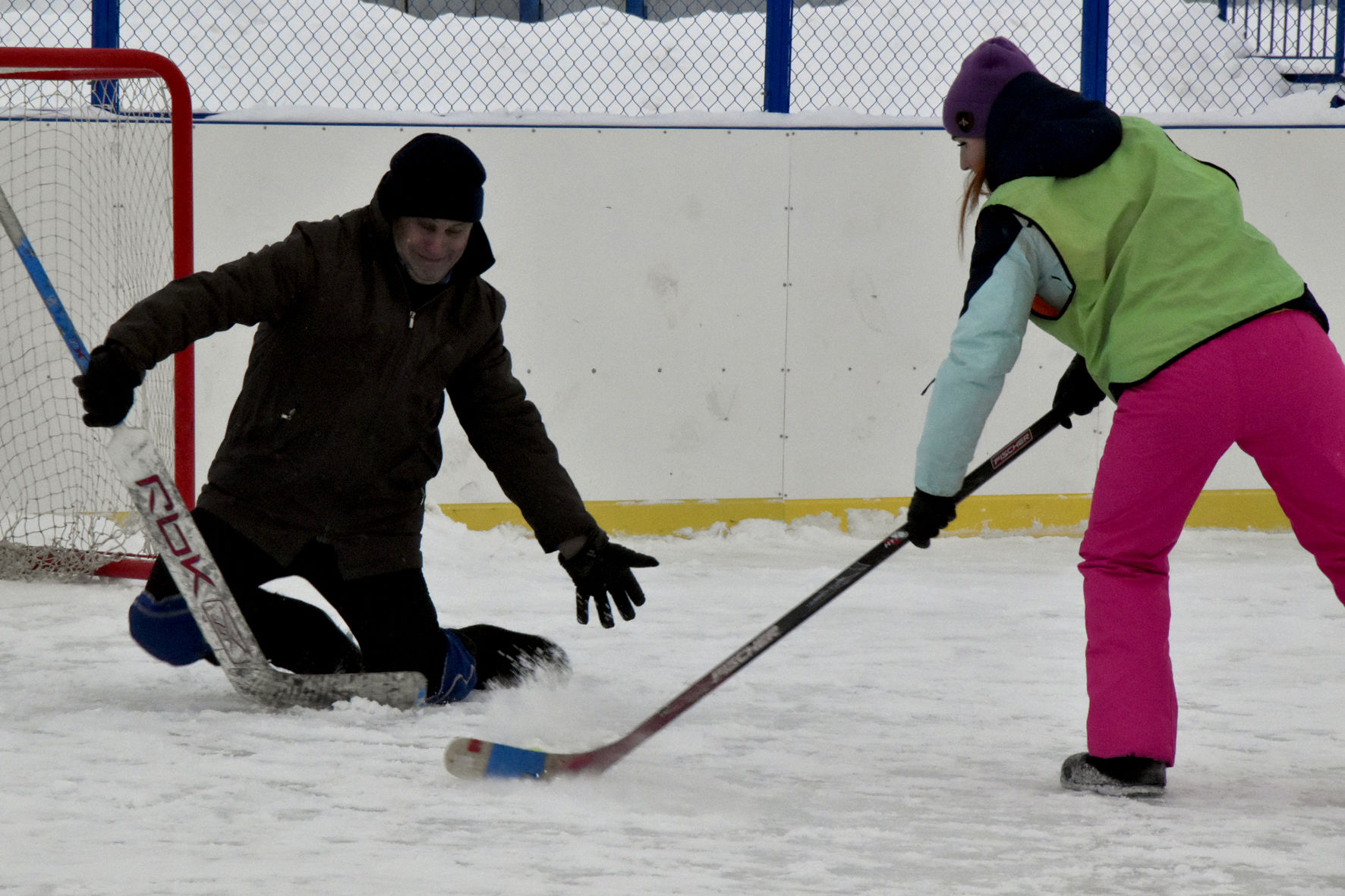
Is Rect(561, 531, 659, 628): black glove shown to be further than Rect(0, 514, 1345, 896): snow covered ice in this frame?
Yes

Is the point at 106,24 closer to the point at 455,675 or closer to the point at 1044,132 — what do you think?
the point at 455,675

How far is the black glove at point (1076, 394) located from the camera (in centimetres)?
247

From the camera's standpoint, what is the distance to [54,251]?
14.3 ft

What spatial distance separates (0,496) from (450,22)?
2.91 m

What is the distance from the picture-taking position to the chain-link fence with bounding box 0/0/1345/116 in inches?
203

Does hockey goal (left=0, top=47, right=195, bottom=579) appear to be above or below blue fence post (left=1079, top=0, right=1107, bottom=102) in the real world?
below

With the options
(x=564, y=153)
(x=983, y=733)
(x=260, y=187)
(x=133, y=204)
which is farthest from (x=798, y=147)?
(x=983, y=733)

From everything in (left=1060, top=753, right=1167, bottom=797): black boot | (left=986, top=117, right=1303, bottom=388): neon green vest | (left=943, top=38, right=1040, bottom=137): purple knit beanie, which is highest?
(left=943, top=38, right=1040, bottom=137): purple knit beanie

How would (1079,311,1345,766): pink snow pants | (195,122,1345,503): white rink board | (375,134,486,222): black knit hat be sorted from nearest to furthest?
(1079,311,1345,766): pink snow pants, (375,134,486,222): black knit hat, (195,122,1345,503): white rink board

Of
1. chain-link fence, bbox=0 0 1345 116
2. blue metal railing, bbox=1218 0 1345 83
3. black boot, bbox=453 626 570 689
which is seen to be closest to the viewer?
black boot, bbox=453 626 570 689

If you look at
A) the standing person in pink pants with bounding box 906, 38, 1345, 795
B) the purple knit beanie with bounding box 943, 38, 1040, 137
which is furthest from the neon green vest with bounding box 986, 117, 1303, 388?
the purple knit beanie with bounding box 943, 38, 1040, 137

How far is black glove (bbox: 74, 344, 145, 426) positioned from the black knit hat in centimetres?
53

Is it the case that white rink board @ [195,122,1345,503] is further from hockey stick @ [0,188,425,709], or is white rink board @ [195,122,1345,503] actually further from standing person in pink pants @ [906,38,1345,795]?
standing person in pink pants @ [906,38,1345,795]

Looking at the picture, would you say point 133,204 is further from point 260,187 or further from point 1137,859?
point 1137,859
